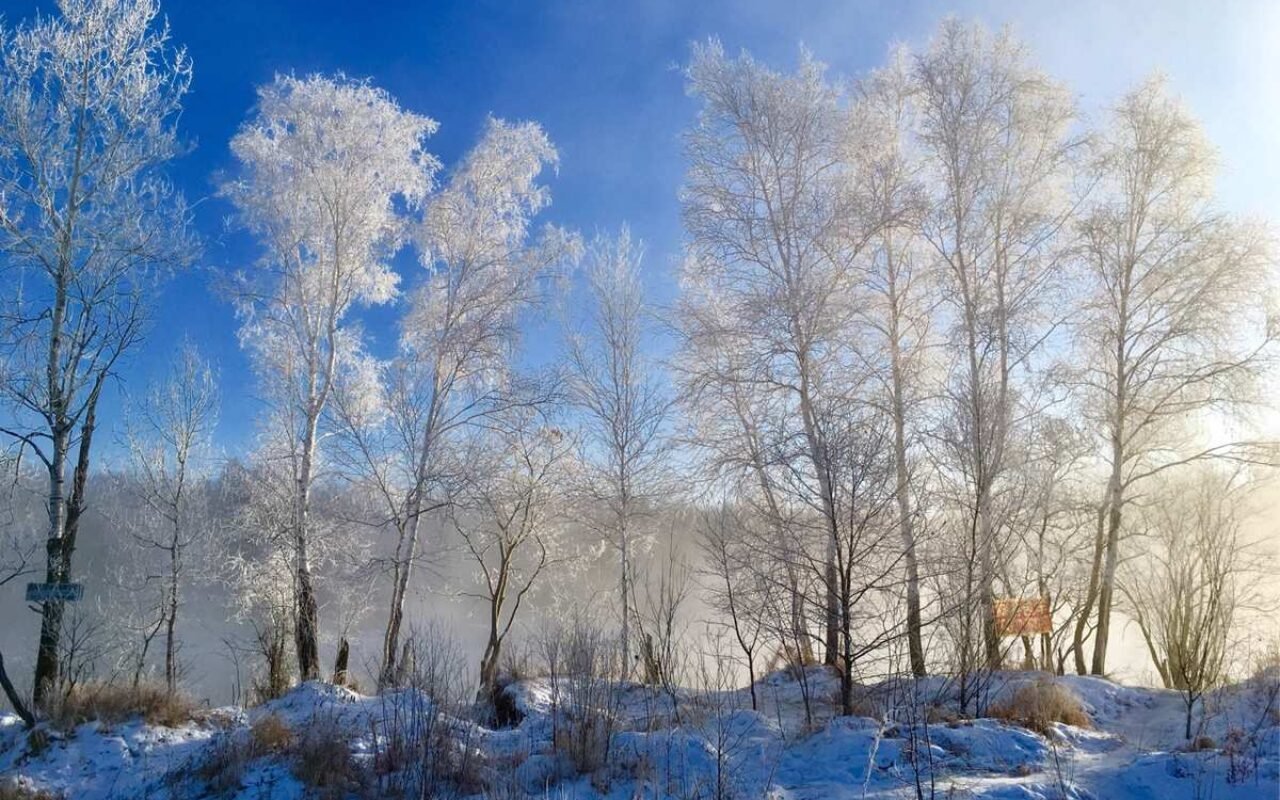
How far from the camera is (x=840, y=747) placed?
633 cm

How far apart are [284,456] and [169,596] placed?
534 cm

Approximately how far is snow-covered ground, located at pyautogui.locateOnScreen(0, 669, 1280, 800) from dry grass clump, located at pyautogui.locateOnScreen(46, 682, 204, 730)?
0.60 ft

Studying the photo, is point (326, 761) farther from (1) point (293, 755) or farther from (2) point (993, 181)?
(2) point (993, 181)

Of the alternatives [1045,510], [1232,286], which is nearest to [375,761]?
[1045,510]

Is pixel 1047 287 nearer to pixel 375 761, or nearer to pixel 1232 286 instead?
pixel 1232 286

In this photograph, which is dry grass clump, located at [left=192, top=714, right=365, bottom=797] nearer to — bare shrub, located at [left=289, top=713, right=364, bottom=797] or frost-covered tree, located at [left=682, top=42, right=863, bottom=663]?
bare shrub, located at [left=289, top=713, right=364, bottom=797]

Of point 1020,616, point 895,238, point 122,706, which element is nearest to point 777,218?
point 895,238

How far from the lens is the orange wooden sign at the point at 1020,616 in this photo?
899cm

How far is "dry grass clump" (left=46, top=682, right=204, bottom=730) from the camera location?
7941 mm

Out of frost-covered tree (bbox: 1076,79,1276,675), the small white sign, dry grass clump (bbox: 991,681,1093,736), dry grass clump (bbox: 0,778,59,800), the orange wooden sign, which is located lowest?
dry grass clump (bbox: 0,778,59,800)

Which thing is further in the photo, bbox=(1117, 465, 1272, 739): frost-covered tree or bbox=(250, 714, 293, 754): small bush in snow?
bbox=(1117, 465, 1272, 739): frost-covered tree

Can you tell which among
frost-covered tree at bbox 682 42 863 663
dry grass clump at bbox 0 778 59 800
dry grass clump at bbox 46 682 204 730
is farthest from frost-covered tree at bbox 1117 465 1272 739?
dry grass clump at bbox 46 682 204 730

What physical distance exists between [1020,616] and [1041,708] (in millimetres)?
1892

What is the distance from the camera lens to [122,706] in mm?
8289
